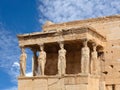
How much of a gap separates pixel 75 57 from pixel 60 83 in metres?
2.67

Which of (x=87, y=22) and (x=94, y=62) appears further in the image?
(x=87, y=22)

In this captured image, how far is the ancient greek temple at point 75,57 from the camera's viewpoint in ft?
63.8

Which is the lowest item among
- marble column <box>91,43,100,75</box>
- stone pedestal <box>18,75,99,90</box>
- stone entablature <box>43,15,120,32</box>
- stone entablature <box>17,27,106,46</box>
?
stone pedestal <box>18,75,99,90</box>

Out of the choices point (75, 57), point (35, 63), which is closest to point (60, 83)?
point (75, 57)

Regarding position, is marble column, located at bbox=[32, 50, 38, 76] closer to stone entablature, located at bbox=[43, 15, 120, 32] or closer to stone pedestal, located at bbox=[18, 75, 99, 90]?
stone pedestal, located at bbox=[18, 75, 99, 90]

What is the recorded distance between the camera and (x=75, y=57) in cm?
2192

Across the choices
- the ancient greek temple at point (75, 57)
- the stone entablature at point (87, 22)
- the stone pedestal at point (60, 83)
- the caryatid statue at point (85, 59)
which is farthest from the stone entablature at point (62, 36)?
the stone pedestal at point (60, 83)

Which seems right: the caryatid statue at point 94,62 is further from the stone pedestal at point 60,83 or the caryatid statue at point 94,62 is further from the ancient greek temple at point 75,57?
the stone pedestal at point 60,83

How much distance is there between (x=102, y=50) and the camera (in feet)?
70.1

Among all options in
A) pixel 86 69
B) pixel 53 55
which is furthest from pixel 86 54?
pixel 53 55

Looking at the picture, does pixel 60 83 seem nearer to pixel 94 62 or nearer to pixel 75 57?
pixel 94 62

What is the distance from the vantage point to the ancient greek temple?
63.8 feet

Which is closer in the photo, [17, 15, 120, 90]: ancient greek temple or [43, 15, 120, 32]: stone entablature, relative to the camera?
[17, 15, 120, 90]: ancient greek temple

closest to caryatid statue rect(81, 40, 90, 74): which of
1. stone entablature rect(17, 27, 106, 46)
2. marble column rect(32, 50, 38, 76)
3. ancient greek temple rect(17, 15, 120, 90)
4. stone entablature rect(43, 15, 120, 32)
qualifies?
ancient greek temple rect(17, 15, 120, 90)
